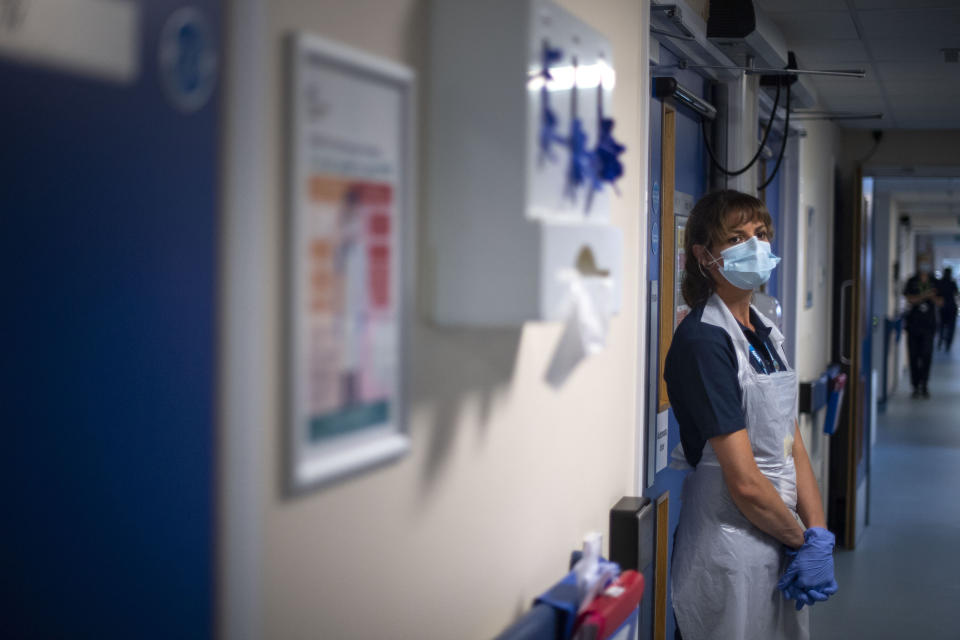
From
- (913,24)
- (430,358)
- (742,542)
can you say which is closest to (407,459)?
(430,358)

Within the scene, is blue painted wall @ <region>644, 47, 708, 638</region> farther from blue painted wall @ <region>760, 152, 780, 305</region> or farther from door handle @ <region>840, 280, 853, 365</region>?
door handle @ <region>840, 280, 853, 365</region>

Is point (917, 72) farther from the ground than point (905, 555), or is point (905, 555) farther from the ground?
point (917, 72)

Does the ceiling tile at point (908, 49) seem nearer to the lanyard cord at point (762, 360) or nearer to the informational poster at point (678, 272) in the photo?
the informational poster at point (678, 272)

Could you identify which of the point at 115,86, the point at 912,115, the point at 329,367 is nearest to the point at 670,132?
the point at 329,367

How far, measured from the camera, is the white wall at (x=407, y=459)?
2.46 ft

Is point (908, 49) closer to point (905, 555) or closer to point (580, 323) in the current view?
point (905, 555)

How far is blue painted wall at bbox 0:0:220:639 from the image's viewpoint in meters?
0.66

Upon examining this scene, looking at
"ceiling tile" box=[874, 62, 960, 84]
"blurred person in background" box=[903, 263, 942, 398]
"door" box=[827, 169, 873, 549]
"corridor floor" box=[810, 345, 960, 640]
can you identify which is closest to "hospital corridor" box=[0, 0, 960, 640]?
"corridor floor" box=[810, 345, 960, 640]

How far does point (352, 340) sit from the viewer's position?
866mm

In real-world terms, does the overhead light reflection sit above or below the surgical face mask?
above

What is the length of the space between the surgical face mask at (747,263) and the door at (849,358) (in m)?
3.39

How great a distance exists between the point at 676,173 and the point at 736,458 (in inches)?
41.4

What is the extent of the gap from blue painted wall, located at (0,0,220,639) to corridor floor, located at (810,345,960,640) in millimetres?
3470

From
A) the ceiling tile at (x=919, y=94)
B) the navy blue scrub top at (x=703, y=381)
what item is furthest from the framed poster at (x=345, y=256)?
the ceiling tile at (x=919, y=94)
